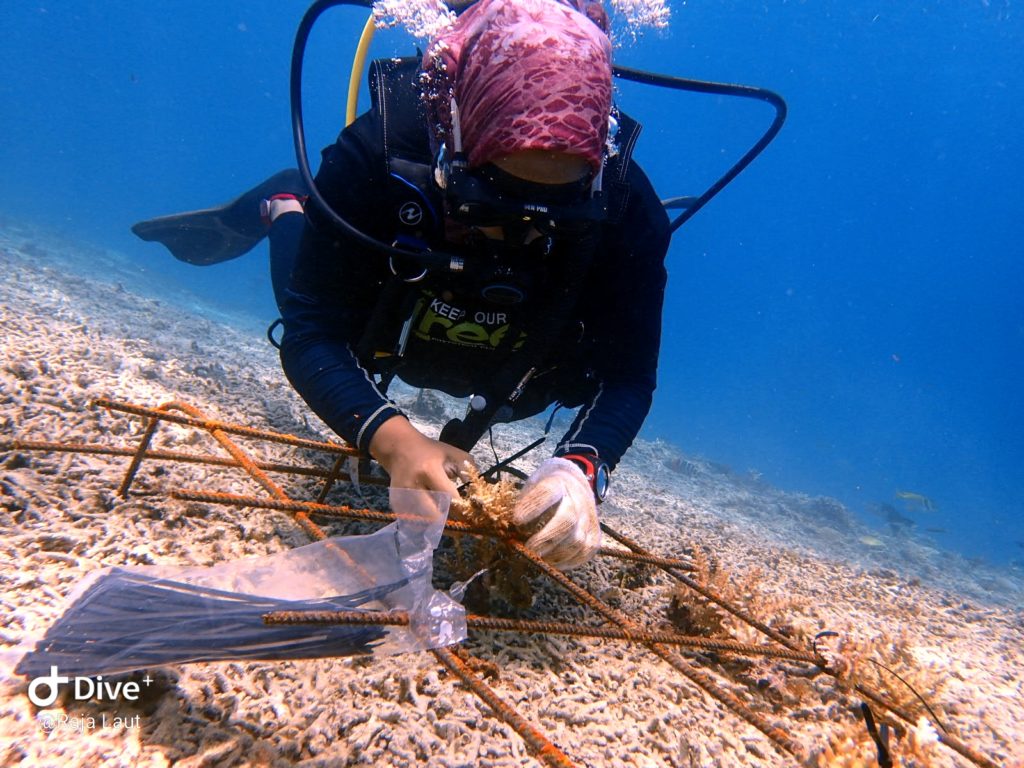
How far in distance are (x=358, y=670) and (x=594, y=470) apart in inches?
50.6

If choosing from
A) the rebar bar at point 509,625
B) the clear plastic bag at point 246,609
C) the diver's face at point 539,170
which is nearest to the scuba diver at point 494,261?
the diver's face at point 539,170

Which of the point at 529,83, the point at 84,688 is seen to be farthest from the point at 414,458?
the point at 529,83

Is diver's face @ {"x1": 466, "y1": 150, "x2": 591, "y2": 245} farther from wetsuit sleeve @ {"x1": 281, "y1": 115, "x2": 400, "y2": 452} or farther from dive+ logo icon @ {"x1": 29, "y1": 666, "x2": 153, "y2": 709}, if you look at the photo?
dive+ logo icon @ {"x1": 29, "y1": 666, "x2": 153, "y2": 709}

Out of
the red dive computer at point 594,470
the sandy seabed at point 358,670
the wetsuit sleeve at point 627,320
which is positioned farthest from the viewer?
the wetsuit sleeve at point 627,320

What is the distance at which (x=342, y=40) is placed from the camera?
366ft

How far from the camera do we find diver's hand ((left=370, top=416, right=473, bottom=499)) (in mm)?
1918

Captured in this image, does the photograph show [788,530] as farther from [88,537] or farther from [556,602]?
[88,537]

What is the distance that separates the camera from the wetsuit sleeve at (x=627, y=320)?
2.82 metres

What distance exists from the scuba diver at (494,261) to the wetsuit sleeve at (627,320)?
0.01m

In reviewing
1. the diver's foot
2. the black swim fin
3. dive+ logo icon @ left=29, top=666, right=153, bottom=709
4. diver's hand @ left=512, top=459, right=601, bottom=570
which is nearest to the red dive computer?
Result: diver's hand @ left=512, top=459, right=601, bottom=570

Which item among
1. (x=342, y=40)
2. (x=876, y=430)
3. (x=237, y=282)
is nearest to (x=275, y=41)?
(x=342, y=40)

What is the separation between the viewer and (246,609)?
116 centimetres

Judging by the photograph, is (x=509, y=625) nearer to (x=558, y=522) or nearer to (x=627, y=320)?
(x=558, y=522)

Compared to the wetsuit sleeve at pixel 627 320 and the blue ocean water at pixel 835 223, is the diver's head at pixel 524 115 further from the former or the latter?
the blue ocean water at pixel 835 223
